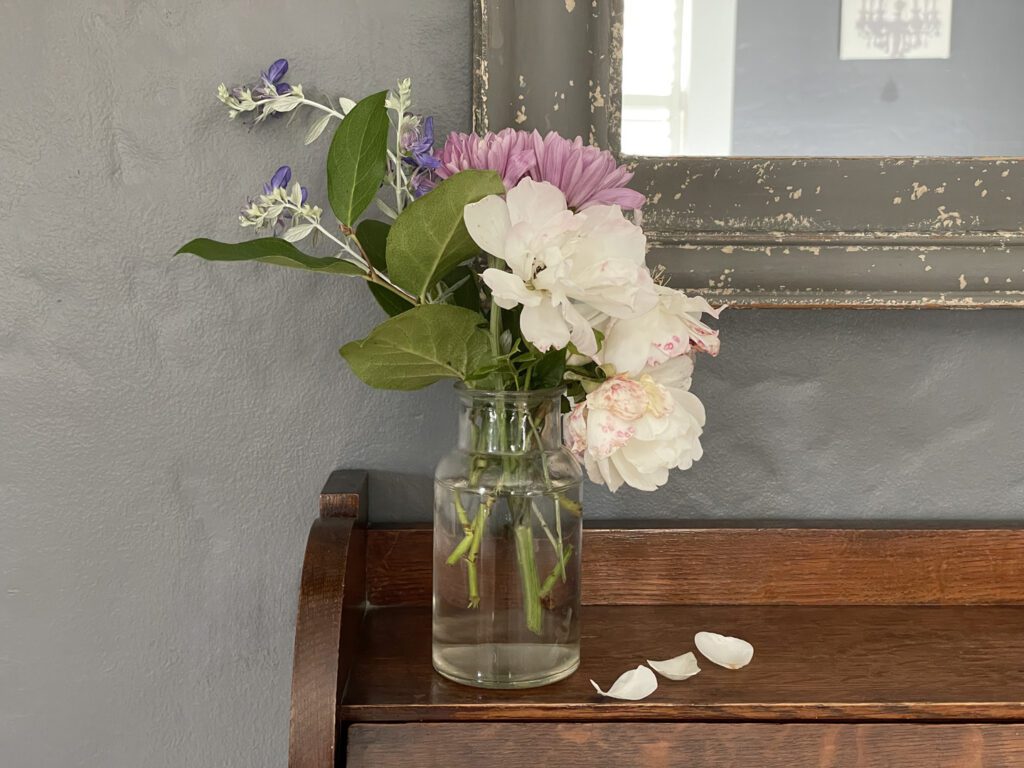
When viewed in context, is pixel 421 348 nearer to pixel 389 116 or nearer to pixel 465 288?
pixel 465 288

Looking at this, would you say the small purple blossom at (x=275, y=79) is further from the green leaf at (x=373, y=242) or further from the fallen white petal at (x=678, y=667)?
the fallen white petal at (x=678, y=667)

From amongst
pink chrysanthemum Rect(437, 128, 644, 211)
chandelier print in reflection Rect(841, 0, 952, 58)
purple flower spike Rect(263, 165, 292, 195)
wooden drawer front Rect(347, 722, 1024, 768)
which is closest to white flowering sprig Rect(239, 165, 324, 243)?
purple flower spike Rect(263, 165, 292, 195)

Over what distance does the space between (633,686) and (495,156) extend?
32 cm

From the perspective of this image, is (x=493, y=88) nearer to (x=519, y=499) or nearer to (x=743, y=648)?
(x=519, y=499)

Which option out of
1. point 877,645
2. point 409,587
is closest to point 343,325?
point 409,587

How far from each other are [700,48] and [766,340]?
230 mm

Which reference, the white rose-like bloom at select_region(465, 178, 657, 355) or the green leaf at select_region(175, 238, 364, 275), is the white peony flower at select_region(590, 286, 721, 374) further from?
the green leaf at select_region(175, 238, 364, 275)

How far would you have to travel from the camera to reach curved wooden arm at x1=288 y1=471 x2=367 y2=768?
20.8 inches

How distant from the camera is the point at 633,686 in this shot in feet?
1.83

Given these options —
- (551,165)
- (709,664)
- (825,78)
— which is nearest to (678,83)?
(825,78)

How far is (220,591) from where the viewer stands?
2.50 feet

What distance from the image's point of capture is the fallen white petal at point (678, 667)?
0.59 m

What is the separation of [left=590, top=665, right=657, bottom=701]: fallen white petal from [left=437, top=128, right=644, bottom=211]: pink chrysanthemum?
280mm

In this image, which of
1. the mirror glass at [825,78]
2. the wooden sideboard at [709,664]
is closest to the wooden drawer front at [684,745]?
the wooden sideboard at [709,664]
